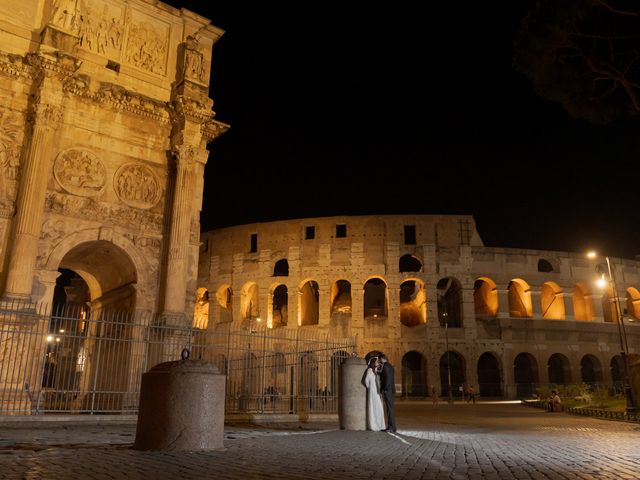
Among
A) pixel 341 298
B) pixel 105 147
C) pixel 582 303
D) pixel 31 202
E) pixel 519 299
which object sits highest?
pixel 105 147

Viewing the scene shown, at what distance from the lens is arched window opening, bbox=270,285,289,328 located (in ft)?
121

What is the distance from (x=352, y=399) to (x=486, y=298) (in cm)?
2913

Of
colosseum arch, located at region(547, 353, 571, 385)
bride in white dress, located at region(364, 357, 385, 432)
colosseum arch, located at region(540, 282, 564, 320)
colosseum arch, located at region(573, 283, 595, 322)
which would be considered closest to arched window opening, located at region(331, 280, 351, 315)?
colosseum arch, located at region(540, 282, 564, 320)

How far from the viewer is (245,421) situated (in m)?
11.2

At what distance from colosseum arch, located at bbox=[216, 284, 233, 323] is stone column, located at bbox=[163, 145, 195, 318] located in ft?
73.2

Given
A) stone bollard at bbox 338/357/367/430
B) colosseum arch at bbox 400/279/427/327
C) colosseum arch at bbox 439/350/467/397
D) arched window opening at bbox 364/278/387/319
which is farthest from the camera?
arched window opening at bbox 364/278/387/319

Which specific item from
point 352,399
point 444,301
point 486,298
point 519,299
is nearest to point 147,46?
point 352,399

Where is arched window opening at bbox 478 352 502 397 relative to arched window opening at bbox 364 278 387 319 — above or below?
below

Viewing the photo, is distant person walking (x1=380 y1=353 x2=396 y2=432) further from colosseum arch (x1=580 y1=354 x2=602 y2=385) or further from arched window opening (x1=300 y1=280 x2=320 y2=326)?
colosseum arch (x1=580 y1=354 x2=602 y2=385)

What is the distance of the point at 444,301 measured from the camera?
37500 mm

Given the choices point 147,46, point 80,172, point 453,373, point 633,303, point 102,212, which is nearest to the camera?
point 80,172

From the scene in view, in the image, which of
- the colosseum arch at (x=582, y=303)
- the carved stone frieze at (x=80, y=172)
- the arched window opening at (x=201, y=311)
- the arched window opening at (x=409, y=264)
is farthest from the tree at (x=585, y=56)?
the arched window opening at (x=201, y=311)

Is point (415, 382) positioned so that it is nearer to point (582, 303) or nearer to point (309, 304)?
point (309, 304)

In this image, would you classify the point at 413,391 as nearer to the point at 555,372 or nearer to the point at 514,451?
the point at 555,372
